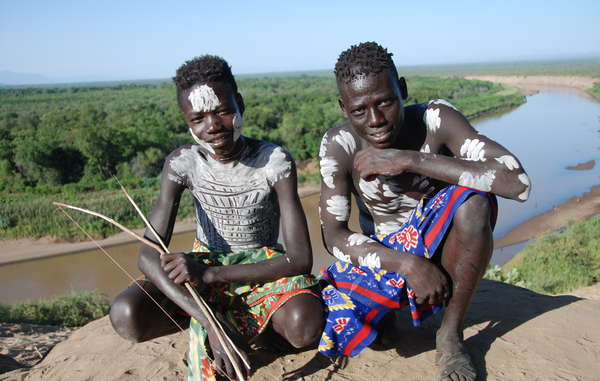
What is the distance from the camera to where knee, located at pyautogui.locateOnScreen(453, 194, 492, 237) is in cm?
217

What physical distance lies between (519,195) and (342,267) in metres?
0.98

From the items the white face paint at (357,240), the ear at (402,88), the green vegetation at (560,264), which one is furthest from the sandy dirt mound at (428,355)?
the green vegetation at (560,264)

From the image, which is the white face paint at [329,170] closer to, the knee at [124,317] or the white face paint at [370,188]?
the white face paint at [370,188]

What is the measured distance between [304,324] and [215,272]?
20.8 inches

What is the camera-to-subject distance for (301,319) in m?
2.29

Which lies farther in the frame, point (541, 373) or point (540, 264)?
point (540, 264)

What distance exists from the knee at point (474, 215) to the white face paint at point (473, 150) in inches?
9.1

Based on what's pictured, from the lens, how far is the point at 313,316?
91.2 inches

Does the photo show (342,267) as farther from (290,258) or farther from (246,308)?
(246,308)

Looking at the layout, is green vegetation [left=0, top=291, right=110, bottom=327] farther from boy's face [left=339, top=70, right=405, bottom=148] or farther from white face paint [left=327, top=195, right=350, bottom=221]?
boy's face [left=339, top=70, right=405, bottom=148]

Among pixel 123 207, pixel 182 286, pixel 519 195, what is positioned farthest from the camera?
pixel 123 207

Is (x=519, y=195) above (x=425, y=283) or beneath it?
above

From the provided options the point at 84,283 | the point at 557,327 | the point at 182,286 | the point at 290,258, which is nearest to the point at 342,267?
the point at 290,258

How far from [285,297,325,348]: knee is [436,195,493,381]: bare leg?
2.12ft
